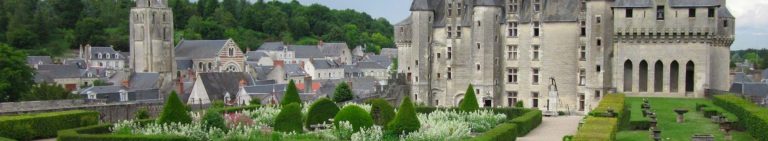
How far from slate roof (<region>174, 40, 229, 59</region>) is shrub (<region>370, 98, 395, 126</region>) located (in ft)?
277

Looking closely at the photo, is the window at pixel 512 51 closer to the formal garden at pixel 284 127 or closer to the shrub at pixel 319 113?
the formal garden at pixel 284 127

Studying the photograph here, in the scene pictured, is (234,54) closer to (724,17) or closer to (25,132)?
(724,17)

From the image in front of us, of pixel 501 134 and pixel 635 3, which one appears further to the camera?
pixel 635 3

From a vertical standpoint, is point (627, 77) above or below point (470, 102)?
above

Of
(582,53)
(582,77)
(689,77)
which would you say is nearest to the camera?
(689,77)

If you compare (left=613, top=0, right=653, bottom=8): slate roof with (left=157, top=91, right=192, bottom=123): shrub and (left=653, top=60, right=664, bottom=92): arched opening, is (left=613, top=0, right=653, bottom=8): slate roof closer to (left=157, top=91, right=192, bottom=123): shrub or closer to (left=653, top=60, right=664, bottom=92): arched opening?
(left=653, top=60, right=664, bottom=92): arched opening

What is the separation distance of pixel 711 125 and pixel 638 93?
18229 mm

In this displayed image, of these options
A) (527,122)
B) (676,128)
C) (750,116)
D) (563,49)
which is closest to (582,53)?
(563,49)

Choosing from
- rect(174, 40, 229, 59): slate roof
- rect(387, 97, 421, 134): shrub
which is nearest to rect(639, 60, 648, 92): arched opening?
rect(387, 97, 421, 134): shrub

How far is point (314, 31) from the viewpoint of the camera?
17650cm

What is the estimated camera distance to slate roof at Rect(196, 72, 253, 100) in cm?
6479

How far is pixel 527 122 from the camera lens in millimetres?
30969

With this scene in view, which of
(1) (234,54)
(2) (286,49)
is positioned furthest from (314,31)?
(1) (234,54)

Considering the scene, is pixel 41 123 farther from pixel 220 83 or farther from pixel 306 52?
pixel 306 52
